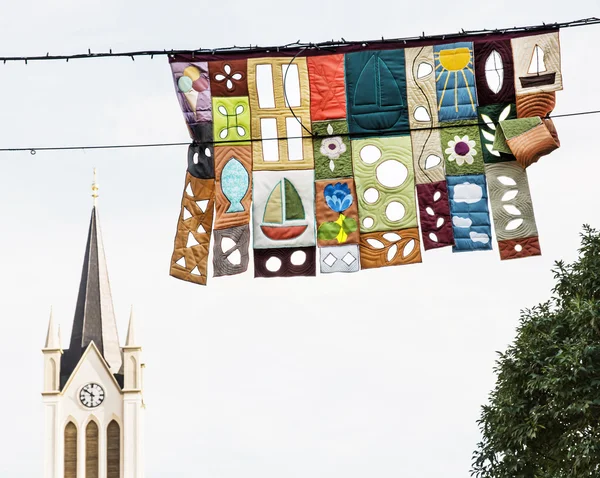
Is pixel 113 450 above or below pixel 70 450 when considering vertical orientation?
below

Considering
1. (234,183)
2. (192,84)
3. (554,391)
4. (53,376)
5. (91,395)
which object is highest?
(53,376)

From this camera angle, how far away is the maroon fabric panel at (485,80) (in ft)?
43.3

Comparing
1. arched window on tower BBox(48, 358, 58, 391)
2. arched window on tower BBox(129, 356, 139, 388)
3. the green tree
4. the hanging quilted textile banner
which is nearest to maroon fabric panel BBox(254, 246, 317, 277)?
the hanging quilted textile banner

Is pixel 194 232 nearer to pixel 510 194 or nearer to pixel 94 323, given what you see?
pixel 510 194

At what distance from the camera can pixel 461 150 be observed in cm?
1323

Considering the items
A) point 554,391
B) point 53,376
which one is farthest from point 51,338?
point 554,391

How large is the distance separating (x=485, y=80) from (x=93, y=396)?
57.6 meters

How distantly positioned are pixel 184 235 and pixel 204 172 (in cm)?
68

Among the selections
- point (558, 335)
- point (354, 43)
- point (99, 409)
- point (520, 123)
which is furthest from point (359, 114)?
point (99, 409)

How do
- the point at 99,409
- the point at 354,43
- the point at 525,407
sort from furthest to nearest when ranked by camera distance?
1. the point at 99,409
2. the point at 525,407
3. the point at 354,43

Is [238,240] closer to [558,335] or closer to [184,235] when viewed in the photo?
[184,235]

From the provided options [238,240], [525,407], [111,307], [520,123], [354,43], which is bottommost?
[525,407]

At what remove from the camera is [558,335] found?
18984 mm

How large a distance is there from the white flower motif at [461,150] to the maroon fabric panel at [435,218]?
0.36 meters
